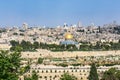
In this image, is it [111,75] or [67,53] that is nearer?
[111,75]

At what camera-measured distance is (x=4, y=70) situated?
549 inches

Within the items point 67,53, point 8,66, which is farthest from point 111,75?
point 67,53

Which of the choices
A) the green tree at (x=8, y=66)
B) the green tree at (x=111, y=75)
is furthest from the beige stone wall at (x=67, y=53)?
the green tree at (x=8, y=66)

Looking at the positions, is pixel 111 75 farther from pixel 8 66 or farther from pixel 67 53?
pixel 67 53

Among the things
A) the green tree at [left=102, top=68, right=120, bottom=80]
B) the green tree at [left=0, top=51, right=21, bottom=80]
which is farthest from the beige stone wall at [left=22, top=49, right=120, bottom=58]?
the green tree at [left=0, top=51, right=21, bottom=80]

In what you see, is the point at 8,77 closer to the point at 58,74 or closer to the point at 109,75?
the point at 109,75

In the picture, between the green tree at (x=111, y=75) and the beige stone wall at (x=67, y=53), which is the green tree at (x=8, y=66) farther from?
the beige stone wall at (x=67, y=53)

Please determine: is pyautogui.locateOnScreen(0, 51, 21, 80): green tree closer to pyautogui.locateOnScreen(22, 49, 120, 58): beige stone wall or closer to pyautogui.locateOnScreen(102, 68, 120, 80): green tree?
pyautogui.locateOnScreen(102, 68, 120, 80): green tree

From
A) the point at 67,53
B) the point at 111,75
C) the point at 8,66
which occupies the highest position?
the point at 67,53

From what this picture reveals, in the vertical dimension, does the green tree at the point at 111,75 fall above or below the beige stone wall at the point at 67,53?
below

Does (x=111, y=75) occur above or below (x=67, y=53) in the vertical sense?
below

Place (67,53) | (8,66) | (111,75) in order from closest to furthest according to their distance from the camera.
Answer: (8,66) < (111,75) < (67,53)

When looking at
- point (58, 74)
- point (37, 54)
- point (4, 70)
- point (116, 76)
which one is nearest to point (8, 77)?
point (4, 70)

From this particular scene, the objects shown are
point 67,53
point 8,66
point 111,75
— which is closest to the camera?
point 8,66
